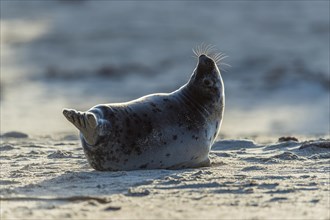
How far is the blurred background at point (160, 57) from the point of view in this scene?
15.3 meters

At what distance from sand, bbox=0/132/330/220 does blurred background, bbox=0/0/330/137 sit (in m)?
4.67

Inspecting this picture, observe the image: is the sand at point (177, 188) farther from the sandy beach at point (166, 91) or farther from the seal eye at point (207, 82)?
the seal eye at point (207, 82)

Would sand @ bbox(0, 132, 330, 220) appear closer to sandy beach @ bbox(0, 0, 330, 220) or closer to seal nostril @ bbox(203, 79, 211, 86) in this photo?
sandy beach @ bbox(0, 0, 330, 220)

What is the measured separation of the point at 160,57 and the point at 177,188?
18.0m

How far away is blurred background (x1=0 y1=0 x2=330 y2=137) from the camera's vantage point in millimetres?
15344

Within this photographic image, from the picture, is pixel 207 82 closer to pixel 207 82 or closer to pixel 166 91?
pixel 207 82

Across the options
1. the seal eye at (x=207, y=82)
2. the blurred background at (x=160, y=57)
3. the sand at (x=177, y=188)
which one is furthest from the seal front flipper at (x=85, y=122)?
the blurred background at (x=160, y=57)

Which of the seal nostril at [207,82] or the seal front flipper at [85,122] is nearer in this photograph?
the seal front flipper at [85,122]

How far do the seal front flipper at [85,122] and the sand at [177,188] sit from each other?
0.91 feet

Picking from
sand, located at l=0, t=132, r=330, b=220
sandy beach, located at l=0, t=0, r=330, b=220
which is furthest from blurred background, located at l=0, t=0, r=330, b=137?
sand, located at l=0, t=132, r=330, b=220

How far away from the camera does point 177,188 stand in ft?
18.7

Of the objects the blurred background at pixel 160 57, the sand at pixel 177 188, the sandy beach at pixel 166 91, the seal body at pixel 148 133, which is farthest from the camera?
the blurred background at pixel 160 57

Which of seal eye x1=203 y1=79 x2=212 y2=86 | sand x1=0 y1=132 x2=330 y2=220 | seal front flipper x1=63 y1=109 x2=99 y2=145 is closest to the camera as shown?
sand x1=0 y1=132 x2=330 y2=220

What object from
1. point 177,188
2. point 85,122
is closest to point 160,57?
point 85,122
